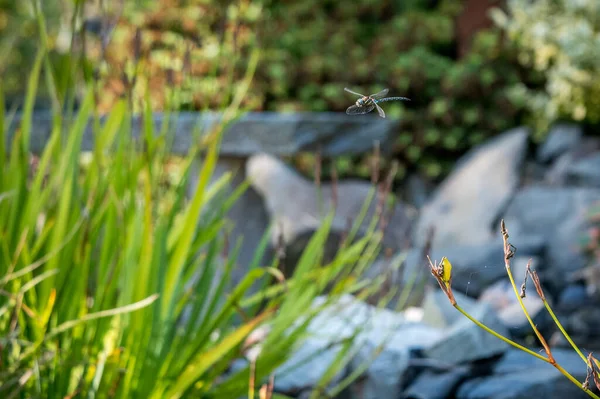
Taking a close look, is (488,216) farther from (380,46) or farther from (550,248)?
(380,46)

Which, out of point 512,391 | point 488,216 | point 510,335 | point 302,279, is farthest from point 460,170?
point 302,279

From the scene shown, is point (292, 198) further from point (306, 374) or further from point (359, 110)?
point (359, 110)

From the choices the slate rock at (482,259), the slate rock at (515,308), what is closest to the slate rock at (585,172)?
the slate rock at (482,259)

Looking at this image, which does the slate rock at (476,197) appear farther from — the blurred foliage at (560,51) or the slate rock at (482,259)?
the slate rock at (482,259)

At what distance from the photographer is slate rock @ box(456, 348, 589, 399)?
1.71m

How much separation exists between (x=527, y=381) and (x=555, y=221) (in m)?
2.18

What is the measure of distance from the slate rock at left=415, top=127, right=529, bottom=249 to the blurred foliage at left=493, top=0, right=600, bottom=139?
1.18 feet

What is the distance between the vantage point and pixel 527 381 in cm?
175

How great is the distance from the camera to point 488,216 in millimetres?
4258

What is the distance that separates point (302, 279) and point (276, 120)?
2.55 m

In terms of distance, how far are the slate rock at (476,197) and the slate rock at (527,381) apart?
2165 mm

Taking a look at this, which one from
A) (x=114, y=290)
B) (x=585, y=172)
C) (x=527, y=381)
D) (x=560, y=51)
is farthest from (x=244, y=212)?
(x=114, y=290)

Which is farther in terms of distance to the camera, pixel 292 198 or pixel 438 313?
pixel 292 198

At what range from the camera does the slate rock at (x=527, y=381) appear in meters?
1.71
